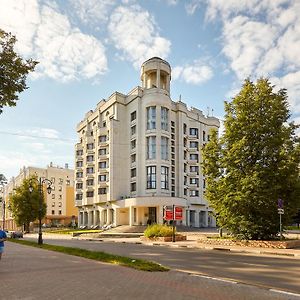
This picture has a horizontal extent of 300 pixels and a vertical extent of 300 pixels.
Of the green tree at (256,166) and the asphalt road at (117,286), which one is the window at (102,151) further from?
the asphalt road at (117,286)

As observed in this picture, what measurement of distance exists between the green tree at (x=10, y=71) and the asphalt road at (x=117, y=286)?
8.69m

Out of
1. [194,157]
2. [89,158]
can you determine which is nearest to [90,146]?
[89,158]

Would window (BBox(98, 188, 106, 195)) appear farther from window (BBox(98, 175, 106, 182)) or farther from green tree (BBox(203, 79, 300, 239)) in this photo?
green tree (BBox(203, 79, 300, 239))

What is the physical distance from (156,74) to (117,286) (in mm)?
60788

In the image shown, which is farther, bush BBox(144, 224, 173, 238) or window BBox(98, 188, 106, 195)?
window BBox(98, 188, 106, 195)

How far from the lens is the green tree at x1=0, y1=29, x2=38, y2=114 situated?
56.5 ft

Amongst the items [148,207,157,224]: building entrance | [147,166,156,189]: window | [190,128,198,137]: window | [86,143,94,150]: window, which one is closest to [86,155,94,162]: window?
[86,143,94,150]: window

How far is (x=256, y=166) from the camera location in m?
23.3

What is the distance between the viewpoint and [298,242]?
75.6 feet

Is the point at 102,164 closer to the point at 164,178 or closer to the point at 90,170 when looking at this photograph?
the point at 90,170

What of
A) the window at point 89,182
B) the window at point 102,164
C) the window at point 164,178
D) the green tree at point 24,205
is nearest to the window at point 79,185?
the window at point 89,182

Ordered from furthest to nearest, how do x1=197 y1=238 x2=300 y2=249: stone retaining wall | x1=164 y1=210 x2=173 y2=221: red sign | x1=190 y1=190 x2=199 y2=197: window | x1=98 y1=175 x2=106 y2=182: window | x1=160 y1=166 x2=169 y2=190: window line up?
x1=190 y1=190 x2=199 y2=197: window < x1=98 y1=175 x2=106 y2=182: window < x1=160 y1=166 x2=169 y2=190: window < x1=164 y1=210 x2=173 y2=221: red sign < x1=197 y1=238 x2=300 y2=249: stone retaining wall

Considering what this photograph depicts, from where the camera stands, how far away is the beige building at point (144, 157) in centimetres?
6228

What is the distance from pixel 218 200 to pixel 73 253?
10.5 metres
